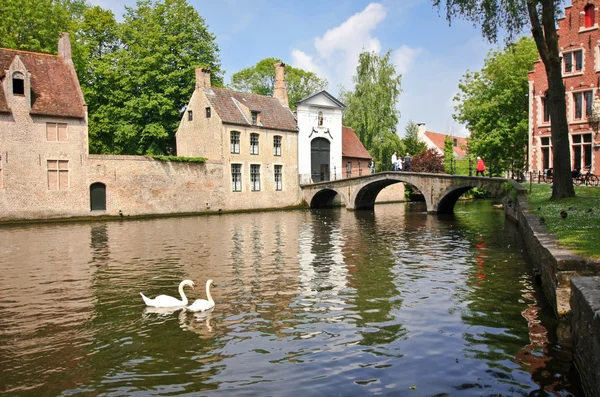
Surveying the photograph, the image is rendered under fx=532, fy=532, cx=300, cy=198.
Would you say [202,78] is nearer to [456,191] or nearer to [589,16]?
[456,191]

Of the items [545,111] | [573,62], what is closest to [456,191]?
[545,111]

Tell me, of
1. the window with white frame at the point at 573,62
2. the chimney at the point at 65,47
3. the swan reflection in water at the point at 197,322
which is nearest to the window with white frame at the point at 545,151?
the window with white frame at the point at 573,62

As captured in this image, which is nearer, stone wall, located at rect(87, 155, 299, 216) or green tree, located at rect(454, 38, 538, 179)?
stone wall, located at rect(87, 155, 299, 216)

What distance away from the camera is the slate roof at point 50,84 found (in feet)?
92.1

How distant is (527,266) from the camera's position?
12117 mm

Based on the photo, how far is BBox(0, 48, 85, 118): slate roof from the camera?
92.1ft

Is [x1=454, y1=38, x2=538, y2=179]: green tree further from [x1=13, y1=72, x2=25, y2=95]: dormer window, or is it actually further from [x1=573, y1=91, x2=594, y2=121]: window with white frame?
[x1=13, y1=72, x2=25, y2=95]: dormer window

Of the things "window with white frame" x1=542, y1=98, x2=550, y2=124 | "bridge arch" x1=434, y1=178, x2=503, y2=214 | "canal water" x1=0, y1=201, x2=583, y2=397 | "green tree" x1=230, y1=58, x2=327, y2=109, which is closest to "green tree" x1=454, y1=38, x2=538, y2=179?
"window with white frame" x1=542, y1=98, x2=550, y2=124

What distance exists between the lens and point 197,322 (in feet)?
26.3

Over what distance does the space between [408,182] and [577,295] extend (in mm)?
27557

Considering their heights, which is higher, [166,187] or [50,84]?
[50,84]

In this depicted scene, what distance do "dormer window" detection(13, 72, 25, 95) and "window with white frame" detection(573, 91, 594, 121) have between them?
97.2 ft

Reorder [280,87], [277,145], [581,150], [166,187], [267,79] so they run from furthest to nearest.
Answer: [267,79] < [280,87] < [277,145] < [166,187] < [581,150]

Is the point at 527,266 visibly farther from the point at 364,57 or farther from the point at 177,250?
the point at 364,57
